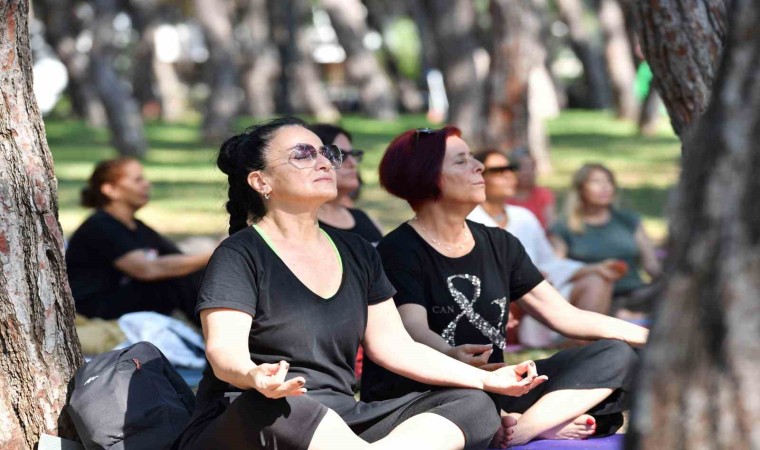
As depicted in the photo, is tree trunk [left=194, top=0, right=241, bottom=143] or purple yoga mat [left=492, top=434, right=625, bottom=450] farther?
tree trunk [left=194, top=0, right=241, bottom=143]

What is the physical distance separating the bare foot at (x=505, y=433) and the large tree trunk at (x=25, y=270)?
1517 mm

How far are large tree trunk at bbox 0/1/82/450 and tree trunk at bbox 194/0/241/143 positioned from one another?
1877 centimetres

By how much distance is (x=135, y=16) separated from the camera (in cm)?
3984

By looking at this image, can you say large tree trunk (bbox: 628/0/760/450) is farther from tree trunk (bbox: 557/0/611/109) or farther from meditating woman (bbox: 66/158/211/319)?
tree trunk (bbox: 557/0/611/109)

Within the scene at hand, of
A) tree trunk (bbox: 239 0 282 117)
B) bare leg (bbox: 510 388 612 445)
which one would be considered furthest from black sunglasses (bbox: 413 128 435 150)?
tree trunk (bbox: 239 0 282 117)

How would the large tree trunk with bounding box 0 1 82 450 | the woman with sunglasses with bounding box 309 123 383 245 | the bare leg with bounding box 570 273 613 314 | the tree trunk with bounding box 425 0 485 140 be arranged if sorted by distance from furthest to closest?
the tree trunk with bounding box 425 0 485 140
the bare leg with bounding box 570 273 613 314
the woman with sunglasses with bounding box 309 123 383 245
the large tree trunk with bounding box 0 1 82 450

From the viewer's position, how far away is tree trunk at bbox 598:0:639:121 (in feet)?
91.4

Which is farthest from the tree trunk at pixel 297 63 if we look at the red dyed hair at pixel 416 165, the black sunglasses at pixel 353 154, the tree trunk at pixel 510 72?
the red dyed hair at pixel 416 165

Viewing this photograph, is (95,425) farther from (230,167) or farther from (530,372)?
(530,372)

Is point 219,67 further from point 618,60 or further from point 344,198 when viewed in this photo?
point 344,198

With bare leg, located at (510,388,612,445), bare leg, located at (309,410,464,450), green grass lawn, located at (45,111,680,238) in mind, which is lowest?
green grass lawn, located at (45,111,680,238)

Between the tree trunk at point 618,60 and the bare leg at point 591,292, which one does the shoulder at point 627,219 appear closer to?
the bare leg at point 591,292

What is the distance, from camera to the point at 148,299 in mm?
7152

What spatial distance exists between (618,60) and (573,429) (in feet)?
78.8
